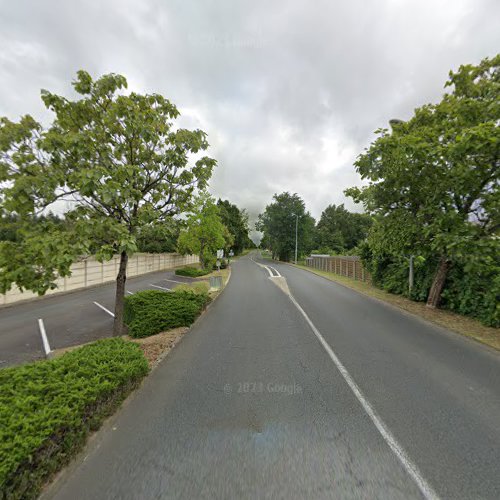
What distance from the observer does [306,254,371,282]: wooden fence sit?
18878 millimetres

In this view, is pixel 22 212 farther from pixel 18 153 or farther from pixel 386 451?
pixel 386 451

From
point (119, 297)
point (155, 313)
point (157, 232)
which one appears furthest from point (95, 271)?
point (157, 232)

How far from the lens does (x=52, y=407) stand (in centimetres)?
253

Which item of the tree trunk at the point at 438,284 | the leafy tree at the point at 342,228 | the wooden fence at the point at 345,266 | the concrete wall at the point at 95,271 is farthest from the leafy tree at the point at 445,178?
the leafy tree at the point at 342,228

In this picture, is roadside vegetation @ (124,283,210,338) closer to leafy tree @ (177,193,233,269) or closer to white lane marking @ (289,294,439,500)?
white lane marking @ (289,294,439,500)

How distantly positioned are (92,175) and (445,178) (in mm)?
8587

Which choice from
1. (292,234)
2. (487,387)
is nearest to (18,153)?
(487,387)

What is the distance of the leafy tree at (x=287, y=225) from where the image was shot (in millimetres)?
51344

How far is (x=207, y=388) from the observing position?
394 centimetres

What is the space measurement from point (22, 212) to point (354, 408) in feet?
19.1

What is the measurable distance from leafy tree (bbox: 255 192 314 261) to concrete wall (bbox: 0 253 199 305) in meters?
26.1

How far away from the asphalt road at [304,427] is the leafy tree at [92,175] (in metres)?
2.45

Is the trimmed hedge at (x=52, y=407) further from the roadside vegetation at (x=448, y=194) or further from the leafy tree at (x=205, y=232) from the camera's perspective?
the leafy tree at (x=205, y=232)

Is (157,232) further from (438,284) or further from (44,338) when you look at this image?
(438,284)
